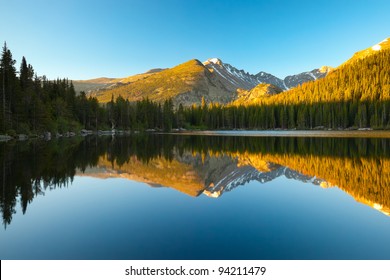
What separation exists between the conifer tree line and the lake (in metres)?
54.1

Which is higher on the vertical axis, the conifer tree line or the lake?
the conifer tree line

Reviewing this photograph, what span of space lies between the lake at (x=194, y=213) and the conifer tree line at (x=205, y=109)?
54.1m

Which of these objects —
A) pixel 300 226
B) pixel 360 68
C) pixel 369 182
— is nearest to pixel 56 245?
pixel 300 226

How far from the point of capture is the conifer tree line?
72.0 m

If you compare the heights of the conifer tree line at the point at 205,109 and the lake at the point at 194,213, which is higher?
the conifer tree line at the point at 205,109

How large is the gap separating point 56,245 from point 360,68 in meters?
201

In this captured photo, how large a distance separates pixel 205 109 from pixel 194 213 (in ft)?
613

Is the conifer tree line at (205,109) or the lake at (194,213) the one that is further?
the conifer tree line at (205,109)

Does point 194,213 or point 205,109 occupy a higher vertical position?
point 205,109

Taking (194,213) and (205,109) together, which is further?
(205,109)

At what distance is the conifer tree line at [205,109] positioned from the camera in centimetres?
7200

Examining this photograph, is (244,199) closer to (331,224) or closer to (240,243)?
(331,224)

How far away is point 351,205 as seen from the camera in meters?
14.4

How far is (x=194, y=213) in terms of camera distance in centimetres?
1320
